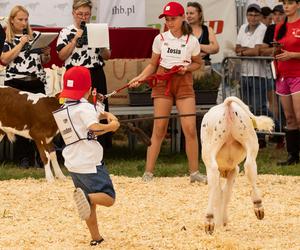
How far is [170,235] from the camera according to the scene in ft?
29.3

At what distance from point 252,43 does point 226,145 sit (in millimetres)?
6776

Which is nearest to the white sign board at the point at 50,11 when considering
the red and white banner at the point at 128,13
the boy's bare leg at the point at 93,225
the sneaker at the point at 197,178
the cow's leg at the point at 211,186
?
the red and white banner at the point at 128,13

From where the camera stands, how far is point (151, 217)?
9836 mm

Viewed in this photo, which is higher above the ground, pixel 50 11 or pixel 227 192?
pixel 50 11

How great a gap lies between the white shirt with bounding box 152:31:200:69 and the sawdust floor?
1.33m

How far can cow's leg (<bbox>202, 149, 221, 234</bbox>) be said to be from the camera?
864 centimetres

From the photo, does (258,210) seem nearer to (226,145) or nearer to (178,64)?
(226,145)

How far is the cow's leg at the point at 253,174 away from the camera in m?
8.70

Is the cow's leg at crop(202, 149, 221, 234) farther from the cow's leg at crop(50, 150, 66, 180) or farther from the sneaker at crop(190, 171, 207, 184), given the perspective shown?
the cow's leg at crop(50, 150, 66, 180)

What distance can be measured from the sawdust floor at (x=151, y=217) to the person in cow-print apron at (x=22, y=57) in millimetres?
1410

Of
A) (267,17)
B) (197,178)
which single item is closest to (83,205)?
(197,178)

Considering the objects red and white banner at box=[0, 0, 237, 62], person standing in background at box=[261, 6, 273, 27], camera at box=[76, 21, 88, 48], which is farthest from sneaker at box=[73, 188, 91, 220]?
person standing in background at box=[261, 6, 273, 27]

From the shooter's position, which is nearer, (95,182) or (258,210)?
(95,182)

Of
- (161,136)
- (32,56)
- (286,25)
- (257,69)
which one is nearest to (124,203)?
(161,136)
